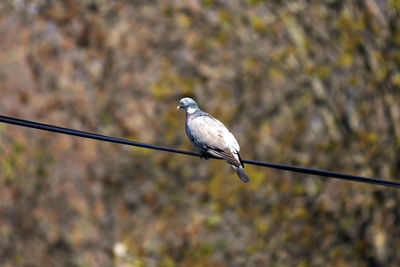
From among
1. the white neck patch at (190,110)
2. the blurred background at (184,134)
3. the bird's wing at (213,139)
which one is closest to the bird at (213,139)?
the bird's wing at (213,139)

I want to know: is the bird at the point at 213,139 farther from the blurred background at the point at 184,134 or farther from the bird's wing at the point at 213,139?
the blurred background at the point at 184,134

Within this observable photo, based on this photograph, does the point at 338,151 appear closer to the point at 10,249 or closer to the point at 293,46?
the point at 293,46

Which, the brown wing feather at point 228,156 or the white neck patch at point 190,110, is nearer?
the brown wing feather at point 228,156

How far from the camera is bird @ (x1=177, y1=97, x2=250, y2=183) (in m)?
6.37

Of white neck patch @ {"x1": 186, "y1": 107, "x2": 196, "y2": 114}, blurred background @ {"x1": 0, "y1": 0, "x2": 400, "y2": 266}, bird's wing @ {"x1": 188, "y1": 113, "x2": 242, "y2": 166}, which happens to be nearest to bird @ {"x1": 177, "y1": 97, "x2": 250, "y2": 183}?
bird's wing @ {"x1": 188, "y1": 113, "x2": 242, "y2": 166}

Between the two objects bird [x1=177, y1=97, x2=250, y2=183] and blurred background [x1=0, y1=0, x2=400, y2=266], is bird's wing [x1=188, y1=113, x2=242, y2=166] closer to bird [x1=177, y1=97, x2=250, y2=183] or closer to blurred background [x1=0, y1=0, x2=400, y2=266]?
bird [x1=177, y1=97, x2=250, y2=183]

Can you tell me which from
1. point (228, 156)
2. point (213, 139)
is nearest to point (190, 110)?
point (213, 139)

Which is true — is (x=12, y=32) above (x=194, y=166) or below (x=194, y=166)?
above

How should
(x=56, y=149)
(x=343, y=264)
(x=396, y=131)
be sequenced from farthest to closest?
(x=56, y=149)
(x=343, y=264)
(x=396, y=131)

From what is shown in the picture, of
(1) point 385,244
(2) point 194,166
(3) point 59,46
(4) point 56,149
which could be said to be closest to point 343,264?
(1) point 385,244

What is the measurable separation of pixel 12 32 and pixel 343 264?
8733 millimetres

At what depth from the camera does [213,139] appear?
6.56 meters

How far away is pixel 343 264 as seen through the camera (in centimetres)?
1471

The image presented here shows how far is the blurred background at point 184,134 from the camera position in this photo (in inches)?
549
